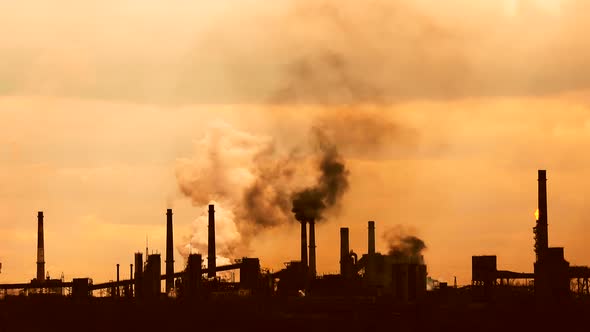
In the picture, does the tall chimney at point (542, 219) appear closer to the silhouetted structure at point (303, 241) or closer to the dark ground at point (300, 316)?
the dark ground at point (300, 316)

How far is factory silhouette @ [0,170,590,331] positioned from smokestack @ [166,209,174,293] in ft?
0.32

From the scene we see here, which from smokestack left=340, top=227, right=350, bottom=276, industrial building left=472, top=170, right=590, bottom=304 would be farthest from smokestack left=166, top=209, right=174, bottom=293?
industrial building left=472, top=170, right=590, bottom=304

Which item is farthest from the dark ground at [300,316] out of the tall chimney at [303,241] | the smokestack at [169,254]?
the tall chimney at [303,241]

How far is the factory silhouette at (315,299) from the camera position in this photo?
262 ft

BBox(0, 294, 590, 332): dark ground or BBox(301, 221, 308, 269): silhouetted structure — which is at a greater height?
BBox(301, 221, 308, 269): silhouetted structure

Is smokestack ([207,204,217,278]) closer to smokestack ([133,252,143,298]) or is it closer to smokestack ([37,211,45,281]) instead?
smokestack ([133,252,143,298])

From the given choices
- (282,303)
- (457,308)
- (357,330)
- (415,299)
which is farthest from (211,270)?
(357,330)

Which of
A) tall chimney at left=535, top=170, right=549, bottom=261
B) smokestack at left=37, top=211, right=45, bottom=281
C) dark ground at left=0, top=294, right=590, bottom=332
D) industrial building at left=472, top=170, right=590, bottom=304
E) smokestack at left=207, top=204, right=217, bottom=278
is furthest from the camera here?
smokestack at left=37, top=211, right=45, bottom=281

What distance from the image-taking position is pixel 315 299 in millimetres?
98312

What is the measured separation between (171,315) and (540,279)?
22000 millimetres

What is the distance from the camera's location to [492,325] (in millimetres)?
76500

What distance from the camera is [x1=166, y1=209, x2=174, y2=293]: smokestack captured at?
117100 millimetres

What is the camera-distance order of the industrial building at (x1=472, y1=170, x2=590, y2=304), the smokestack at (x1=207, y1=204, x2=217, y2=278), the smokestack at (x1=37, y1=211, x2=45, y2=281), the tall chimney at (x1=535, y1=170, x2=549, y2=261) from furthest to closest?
the smokestack at (x1=37, y1=211, x2=45, y2=281) → the smokestack at (x1=207, y1=204, x2=217, y2=278) → the tall chimney at (x1=535, y1=170, x2=549, y2=261) → the industrial building at (x1=472, y1=170, x2=590, y2=304)

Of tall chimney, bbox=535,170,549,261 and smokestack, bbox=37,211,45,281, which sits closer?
tall chimney, bbox=535,170,549,261
